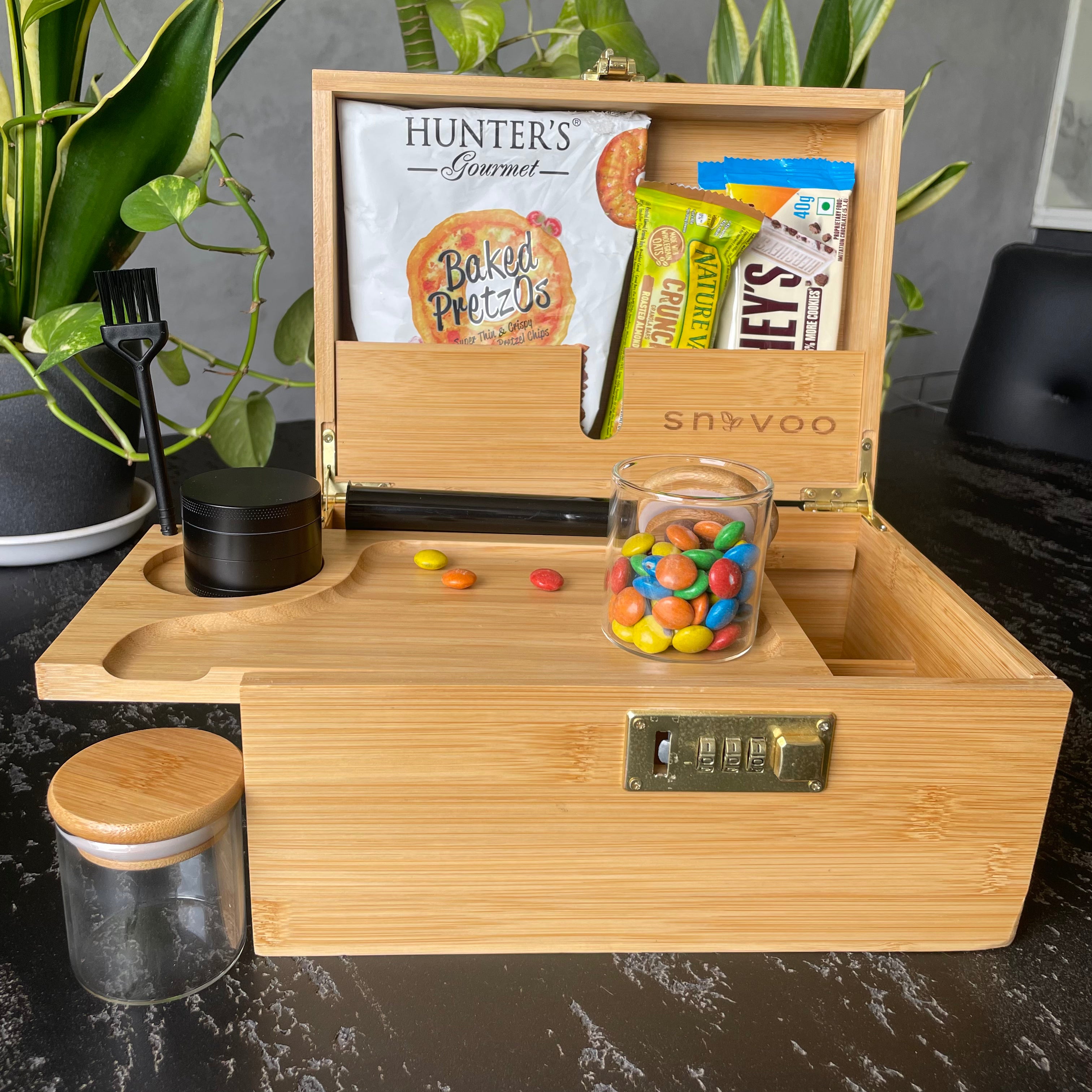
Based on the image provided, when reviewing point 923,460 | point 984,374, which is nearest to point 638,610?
point 923,460

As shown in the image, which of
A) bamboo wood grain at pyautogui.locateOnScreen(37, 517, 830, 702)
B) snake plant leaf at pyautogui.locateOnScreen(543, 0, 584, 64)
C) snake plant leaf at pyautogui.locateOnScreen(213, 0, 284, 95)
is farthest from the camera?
snake plant leaf at pyautogui.locateOnScreen(543, 0, 584, 64)

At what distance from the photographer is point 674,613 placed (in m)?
0.65

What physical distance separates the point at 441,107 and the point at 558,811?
69cm

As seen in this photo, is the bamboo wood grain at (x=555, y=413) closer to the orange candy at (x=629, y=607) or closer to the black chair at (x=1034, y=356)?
the orange candy at (x=629, y=607)

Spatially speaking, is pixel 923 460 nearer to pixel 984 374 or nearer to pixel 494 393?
pixel 984 374

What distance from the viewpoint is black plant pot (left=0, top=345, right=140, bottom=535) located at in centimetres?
106

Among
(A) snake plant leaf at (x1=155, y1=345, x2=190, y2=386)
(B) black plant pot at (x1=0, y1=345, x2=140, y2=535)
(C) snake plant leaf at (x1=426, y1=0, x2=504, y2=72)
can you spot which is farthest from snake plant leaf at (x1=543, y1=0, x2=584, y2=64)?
(B) black plant pot at (x1=0, y1=345, x2=140, y2=535)

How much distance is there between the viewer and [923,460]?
171cm

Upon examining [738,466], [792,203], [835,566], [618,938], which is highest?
[792,203]

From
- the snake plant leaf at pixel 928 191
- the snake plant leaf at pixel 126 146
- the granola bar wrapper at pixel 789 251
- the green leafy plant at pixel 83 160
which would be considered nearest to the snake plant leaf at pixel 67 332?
the green leafy plant at pixel 83 160

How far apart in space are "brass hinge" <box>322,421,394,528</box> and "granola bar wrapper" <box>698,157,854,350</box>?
1.32 feet

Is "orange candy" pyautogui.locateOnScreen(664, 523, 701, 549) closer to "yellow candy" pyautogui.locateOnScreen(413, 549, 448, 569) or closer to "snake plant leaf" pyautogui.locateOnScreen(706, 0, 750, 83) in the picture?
"yellow candy" pyautogui.locateOnScreen(413, 549, 448, 569)

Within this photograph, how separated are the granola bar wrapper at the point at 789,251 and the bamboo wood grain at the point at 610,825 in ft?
1.69

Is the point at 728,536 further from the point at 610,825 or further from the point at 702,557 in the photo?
the point at 610,825
